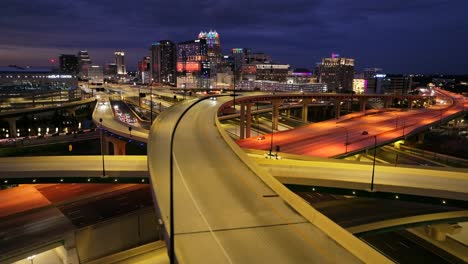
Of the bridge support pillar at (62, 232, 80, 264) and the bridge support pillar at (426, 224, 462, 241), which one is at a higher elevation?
the bridge support pillar at (62, 232, 80, 264)

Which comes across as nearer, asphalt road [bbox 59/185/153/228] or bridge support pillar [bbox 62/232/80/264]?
bridge support pillar [bbox 62/232/80/264]

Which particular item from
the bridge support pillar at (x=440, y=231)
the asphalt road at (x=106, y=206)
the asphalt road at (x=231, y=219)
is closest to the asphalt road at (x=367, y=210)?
the bridge support pillar at (x=440, y=231)

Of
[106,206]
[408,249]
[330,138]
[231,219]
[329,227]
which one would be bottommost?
[408,249]

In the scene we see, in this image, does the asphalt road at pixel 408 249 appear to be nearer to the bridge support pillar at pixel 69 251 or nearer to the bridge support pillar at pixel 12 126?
the bridge support pillar at pixel 69 251

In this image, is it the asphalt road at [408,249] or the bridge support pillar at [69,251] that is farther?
the asphalt road at [408,249]

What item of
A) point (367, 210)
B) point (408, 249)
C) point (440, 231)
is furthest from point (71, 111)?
point (440, 231)

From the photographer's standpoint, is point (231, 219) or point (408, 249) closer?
point (231, 219)

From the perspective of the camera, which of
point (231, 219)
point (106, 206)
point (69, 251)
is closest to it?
point (231, 219)

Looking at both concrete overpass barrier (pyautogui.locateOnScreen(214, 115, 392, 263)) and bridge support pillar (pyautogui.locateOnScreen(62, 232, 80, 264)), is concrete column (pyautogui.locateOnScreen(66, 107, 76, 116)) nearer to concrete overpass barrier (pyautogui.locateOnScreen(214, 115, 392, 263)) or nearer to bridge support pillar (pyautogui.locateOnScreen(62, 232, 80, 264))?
bridge support pillar (pyautogui.locateOnScreen(62, 232, 80, 264))

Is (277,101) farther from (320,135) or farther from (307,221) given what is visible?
(307,221)

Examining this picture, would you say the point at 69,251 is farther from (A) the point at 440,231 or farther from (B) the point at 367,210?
(A) the point at 440,231

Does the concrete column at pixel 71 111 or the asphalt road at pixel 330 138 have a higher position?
the asphalt road at pixel 330 138

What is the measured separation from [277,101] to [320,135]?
27489mm

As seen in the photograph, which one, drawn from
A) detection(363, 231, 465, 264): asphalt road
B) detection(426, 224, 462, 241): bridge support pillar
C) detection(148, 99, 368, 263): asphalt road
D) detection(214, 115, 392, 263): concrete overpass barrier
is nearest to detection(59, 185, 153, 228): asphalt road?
detection(148, 99, 368, 263): asphalt road
